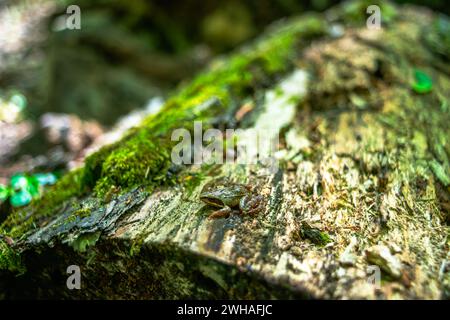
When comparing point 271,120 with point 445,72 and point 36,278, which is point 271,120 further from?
point 445,72

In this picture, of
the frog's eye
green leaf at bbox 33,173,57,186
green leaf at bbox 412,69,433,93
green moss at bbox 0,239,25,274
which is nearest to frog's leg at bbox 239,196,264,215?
the frog's eye

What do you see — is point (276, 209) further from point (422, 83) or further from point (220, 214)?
point (422, 83)

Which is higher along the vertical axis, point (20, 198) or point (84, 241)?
point (20, 198)

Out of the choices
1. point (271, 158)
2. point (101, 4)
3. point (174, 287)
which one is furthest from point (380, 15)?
point (101, 4)

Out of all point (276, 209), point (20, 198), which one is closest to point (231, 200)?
point (276, 209)

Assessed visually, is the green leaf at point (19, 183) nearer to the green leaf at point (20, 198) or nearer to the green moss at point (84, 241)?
the green leaf at point (20, 198)

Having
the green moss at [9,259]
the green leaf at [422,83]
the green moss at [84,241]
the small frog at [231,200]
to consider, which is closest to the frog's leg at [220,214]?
the small frog at [231,200]

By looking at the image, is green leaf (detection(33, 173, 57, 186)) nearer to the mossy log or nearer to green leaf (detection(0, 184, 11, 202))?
green leaf (detection(0, 184, 11, 202))
